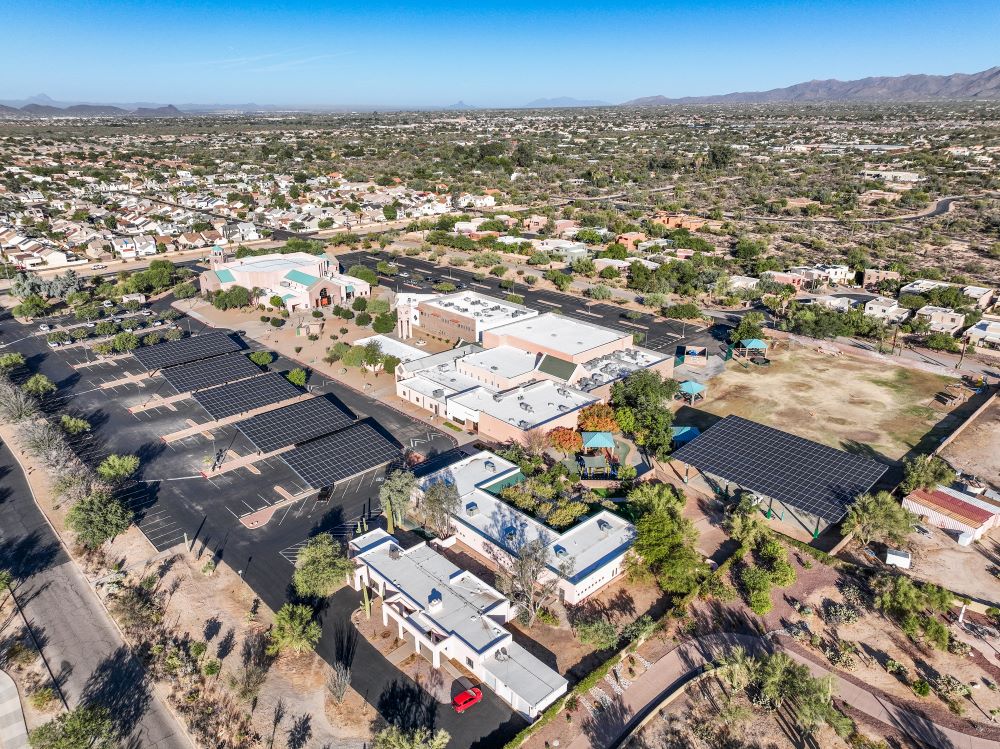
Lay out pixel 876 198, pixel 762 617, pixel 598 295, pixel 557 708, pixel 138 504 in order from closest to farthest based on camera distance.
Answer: pixel 557 708, pixel 762 617, pixel 138 504, pixel 598 295, pixel 876 198

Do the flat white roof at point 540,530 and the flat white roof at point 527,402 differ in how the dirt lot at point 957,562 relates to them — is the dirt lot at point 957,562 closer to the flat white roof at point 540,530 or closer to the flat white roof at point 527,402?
the flat white roof at point 540,530

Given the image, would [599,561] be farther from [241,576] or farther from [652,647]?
[241,576]

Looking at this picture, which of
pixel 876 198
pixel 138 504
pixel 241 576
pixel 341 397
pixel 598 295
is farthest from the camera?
pixel 876 198

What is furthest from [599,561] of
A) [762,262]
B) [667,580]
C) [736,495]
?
[762,262]

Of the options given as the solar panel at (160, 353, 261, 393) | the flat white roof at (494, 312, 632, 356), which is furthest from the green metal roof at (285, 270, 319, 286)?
the flat white roof at (494, 312, 632, 356)

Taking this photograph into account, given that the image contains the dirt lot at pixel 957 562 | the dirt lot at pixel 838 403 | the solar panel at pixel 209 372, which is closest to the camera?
the dirt lot at pixel 957 562

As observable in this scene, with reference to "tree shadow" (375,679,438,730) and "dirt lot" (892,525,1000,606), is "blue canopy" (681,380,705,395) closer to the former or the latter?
"dirt lot" (892,525,1000,606)

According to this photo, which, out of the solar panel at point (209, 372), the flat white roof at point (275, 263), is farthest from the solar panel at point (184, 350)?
the flat white roof at point (275, 263)
